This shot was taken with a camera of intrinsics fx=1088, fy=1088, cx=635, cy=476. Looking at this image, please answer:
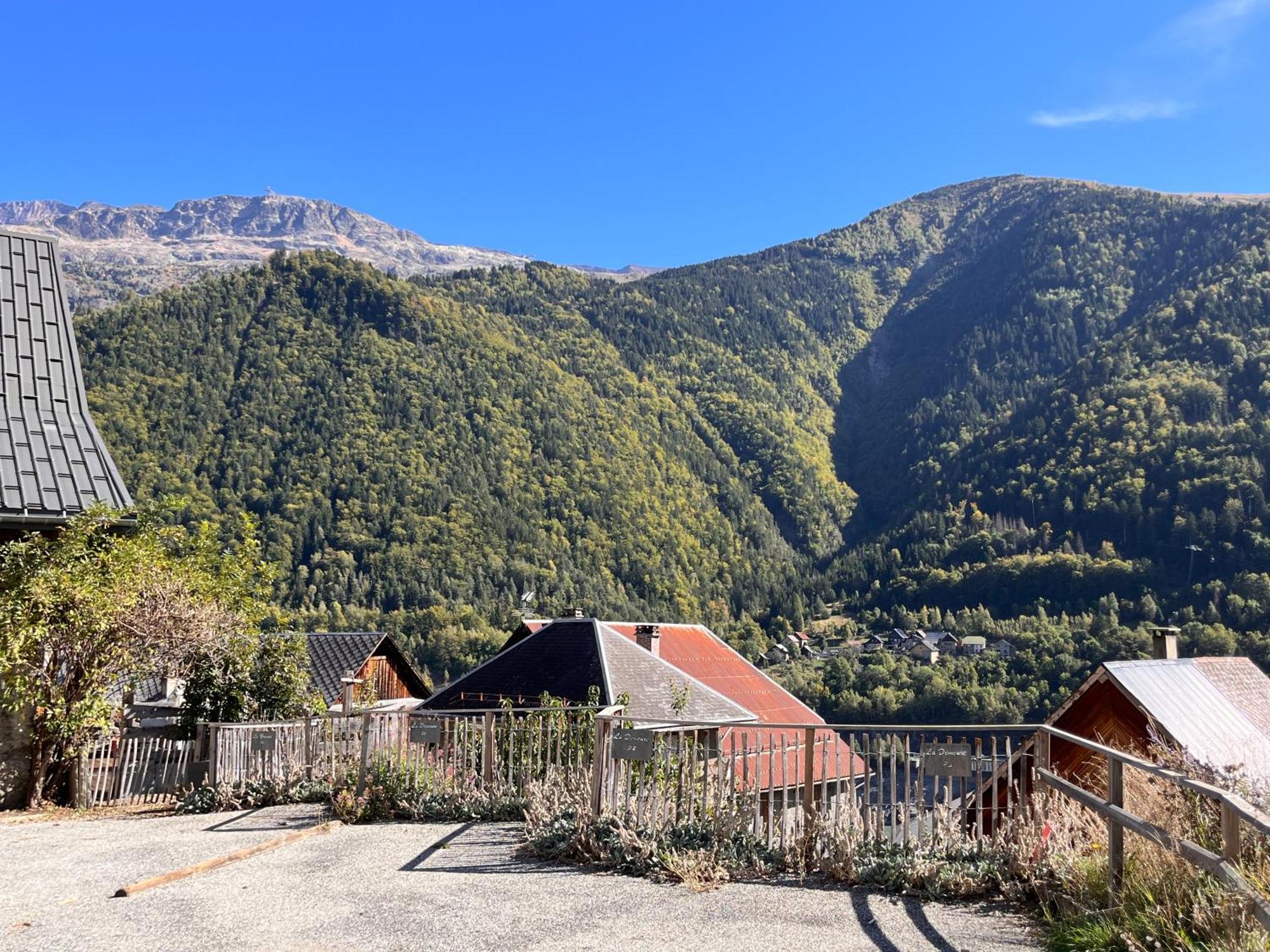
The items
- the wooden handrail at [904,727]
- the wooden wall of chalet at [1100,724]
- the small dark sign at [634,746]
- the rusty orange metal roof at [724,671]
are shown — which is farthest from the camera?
the rusty orange metal roof at [724,671]

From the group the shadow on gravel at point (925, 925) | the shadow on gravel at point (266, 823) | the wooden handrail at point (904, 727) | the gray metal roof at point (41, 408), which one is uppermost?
the gray metal roof at point (41, 408)

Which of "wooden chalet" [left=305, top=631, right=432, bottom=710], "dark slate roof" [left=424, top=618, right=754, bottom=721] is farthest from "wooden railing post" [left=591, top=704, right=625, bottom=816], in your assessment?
"wooden chalet" [left=305, top=631, right=432, bottom=710]

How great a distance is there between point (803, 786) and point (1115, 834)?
2682mm

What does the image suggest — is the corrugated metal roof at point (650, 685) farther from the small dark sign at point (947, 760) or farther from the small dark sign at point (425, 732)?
the small dark sign at point (947, 760)

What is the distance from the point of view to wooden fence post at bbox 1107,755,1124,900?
6.55 metres

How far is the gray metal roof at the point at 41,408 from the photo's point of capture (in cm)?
1373

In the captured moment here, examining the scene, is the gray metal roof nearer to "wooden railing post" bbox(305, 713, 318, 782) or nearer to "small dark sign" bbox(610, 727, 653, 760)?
"wooden railing post" bbox(305, 713, 318, 782)

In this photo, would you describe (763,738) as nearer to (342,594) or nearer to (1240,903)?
(1240,903)

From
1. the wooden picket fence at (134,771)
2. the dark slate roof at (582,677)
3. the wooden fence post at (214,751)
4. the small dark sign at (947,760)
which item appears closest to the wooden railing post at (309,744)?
the wooden fence post at (214,751)

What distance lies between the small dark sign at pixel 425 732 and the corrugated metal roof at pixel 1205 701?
359 inches

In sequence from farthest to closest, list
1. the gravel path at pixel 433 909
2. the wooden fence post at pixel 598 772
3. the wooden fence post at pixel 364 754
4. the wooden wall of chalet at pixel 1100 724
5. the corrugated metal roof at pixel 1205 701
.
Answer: the wooden wall of chalet at pixel 1100 724, the corrugated metal roof at pixel 1205 701, the wooden fence post at pixel 364 754, the wooden fence post at pixel 598 772, the gravel path at pixel 433 909

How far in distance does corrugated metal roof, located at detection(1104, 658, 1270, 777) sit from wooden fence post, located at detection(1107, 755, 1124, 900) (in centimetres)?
767

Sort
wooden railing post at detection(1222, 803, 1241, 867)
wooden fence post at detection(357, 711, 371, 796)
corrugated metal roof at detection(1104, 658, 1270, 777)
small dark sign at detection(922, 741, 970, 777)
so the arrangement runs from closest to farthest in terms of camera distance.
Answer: wooden railing post at detection(1222, 803, 1241, 867), small dark sign at detection(922, 741, 970, 777), wooden fence post at detection(357, 711, 371, 796), corrugated metal roof at detection(1104, 658, 1270, 777)

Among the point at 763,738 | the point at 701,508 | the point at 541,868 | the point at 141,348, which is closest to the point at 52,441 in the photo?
the point at 541,868
